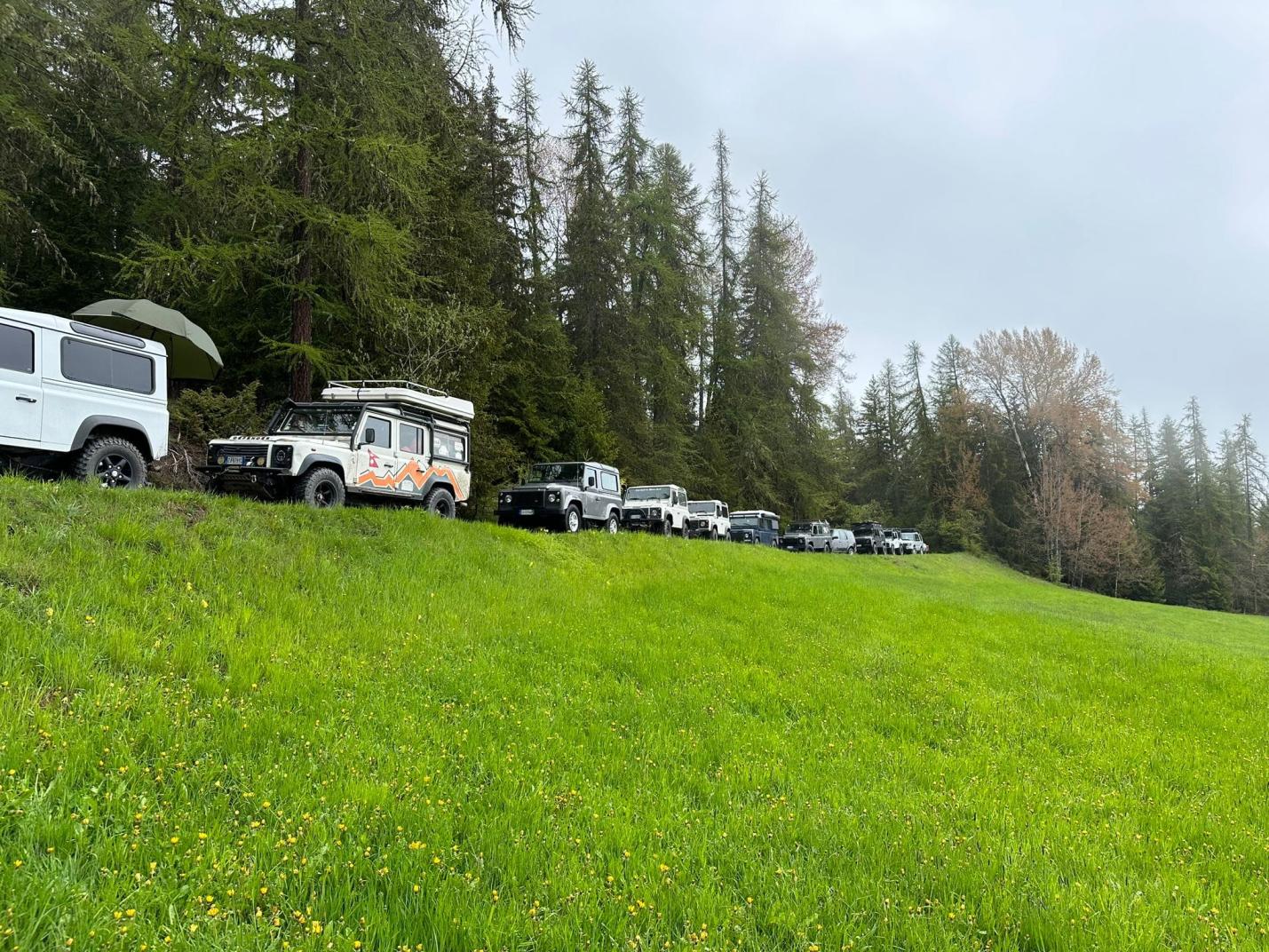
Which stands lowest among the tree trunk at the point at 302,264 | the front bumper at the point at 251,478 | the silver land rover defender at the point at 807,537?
the silver land rover defender at the point at 807,537

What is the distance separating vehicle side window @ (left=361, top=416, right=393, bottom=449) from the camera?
40.7 ft

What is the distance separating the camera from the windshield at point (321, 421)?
12242 millimetres

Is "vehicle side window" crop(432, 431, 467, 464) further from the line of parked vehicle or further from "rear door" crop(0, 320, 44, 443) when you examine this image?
"rear door" crop(0, 320, 44, 443)

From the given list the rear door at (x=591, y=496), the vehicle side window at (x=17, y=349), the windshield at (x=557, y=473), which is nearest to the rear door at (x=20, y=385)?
the vehicle side window at (x=17, y=349)

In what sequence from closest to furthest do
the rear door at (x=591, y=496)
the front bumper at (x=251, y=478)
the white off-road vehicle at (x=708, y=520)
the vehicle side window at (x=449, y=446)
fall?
1. the front bumper at (x=251, y=478)
2. the vehicle side window at (x=449, y=446)
3. the rear door at (x=591, y=496)
4. the white off-road vehicle at (x=708, y=520)

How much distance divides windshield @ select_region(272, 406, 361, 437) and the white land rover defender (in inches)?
0.7

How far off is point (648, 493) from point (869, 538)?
889 inches

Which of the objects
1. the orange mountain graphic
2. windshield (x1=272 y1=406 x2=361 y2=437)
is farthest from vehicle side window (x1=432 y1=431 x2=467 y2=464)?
windshield (x1=272 y1=406 x2=361 y2=437)

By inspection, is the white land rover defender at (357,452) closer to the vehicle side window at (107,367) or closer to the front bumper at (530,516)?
the vehicle side window at (107,367)

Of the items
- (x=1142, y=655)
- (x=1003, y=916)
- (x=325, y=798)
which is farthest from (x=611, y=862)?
(x=1142, y=655)

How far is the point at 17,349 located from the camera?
788 centimetres

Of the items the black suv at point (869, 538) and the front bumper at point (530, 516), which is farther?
the black suv at point (869, 538)

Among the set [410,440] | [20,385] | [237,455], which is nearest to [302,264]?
[410,440]

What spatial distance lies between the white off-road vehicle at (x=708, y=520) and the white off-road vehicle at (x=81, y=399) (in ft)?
66.6
